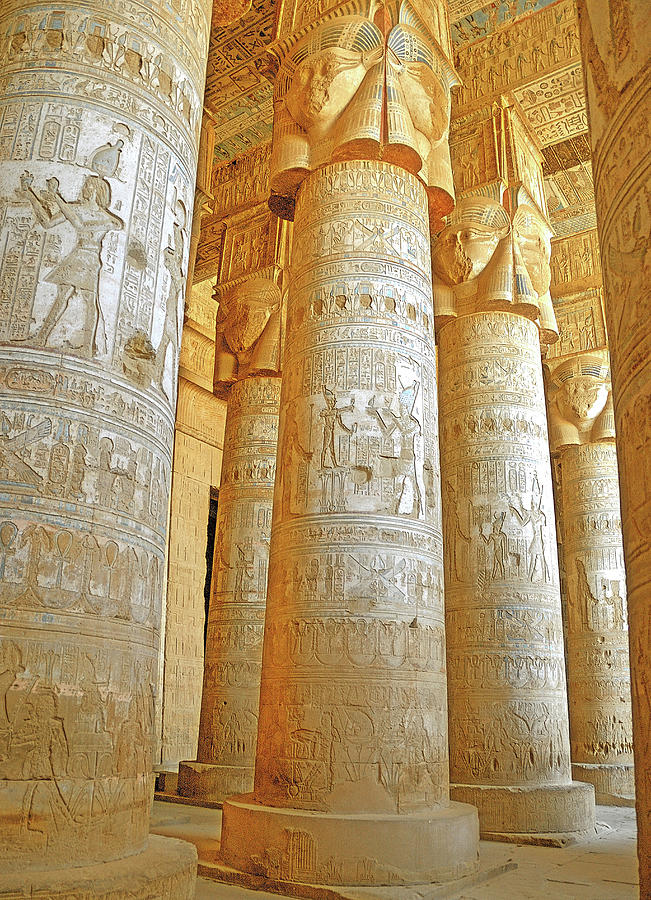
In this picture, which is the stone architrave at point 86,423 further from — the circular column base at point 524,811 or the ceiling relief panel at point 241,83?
the ceiling relief panel at point 241,83

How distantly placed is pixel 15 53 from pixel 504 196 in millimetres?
6537

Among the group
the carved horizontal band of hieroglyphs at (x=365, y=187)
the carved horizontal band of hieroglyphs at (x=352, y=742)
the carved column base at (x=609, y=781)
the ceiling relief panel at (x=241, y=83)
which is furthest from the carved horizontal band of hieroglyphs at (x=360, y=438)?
the carved column base at (x=609, y=781)

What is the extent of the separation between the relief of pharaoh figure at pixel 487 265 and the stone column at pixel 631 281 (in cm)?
582

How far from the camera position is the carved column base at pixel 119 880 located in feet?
8.23

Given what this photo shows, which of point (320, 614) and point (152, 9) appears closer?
point (152, 9)

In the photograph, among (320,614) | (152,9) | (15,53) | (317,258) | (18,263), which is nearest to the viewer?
(18,263)

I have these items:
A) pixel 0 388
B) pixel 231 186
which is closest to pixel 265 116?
pixel 231 186

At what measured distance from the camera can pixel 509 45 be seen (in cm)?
962

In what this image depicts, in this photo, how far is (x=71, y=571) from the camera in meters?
3.00

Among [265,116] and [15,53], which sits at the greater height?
[265,116]

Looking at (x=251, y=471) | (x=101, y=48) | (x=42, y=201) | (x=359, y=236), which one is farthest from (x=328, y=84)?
(x=251, y=471)

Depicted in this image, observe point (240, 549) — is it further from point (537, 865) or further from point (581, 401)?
point (581, 401)

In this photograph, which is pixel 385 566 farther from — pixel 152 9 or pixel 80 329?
pixel 152 9

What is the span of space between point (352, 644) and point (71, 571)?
248 cm
